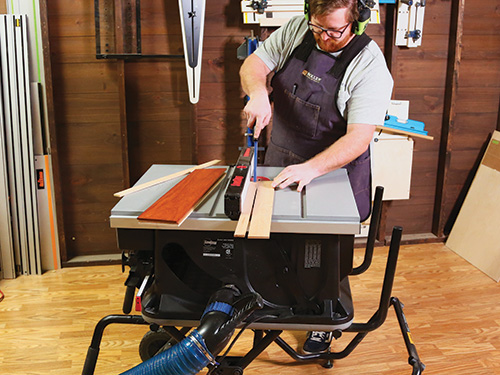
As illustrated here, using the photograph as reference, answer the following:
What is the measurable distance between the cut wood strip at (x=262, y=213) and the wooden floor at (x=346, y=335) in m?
1.01

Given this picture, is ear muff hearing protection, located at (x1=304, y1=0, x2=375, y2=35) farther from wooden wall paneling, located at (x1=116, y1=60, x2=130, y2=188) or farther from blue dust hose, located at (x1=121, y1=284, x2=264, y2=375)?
wooden wall paneling, located at (x1=116, y1=60, x2=130, y2=188)

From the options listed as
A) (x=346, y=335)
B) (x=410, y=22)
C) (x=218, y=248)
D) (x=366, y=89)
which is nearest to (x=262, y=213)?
(x=218, y=248)

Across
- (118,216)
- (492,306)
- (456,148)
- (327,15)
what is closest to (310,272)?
(118,216)

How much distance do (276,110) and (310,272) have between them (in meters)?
1.02

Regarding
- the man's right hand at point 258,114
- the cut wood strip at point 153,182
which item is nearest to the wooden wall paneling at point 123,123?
the cut wood strip at point 153,182

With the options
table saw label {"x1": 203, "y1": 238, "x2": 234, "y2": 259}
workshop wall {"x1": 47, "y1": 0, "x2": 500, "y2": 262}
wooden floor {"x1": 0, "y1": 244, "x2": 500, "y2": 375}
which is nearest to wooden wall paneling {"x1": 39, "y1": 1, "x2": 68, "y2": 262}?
workshop wall {"x1": 47, "y1": 0, "x2": 500, "y2": 262}

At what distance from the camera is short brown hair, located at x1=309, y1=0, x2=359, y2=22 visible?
1.75m

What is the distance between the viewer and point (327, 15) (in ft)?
5.82

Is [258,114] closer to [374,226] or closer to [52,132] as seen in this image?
[374,226]

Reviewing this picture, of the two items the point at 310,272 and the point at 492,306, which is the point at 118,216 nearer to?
the point at 310,272

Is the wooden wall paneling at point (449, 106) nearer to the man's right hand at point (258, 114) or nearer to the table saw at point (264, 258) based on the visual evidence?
the man's right hand at point (258, 114)

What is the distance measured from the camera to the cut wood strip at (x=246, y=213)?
1232 mm

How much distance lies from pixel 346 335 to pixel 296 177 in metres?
1.17

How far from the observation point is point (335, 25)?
5.89 ft
